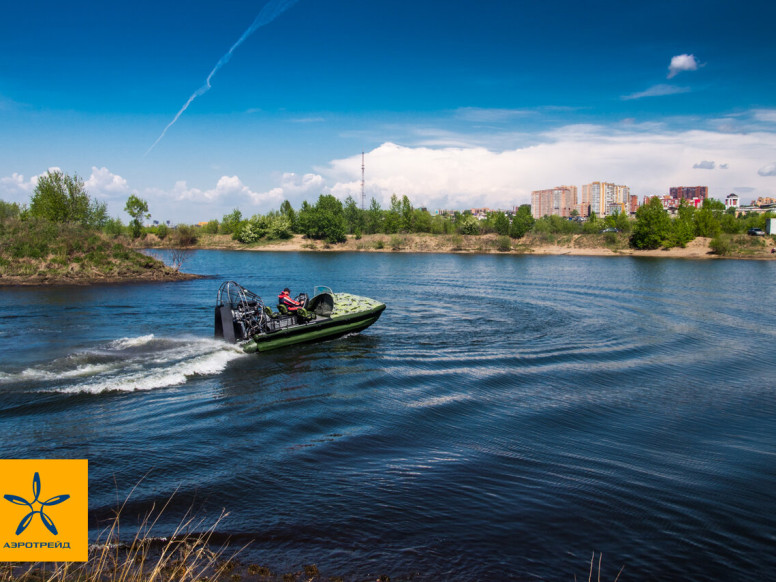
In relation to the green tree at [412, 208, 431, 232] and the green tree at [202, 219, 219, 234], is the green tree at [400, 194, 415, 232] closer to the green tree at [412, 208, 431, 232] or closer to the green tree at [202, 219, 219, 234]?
the green tree at [412, 208, 431, 232]

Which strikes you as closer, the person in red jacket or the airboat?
the airboat

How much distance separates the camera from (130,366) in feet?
52.6

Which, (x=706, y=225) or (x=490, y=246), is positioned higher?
(x=706, y=225)

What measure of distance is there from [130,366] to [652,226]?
9080cm

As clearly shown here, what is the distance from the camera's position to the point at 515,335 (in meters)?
21.7

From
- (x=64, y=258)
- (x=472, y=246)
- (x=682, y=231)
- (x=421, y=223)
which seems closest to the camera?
(x=64, y=258)

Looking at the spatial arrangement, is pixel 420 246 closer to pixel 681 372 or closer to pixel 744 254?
pixel 744 254

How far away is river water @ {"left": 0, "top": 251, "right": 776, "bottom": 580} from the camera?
688 cm

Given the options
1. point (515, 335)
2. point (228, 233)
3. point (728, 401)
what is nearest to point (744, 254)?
point (515, 335)

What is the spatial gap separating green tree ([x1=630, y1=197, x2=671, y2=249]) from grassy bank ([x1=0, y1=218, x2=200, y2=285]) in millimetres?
75886

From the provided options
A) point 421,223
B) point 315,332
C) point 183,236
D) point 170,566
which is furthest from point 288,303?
point 421,223

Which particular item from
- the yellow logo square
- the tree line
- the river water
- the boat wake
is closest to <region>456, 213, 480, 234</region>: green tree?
the tree line

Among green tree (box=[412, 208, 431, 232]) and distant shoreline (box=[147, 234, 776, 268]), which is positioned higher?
green tree (box=[412, 208, 431, 232])

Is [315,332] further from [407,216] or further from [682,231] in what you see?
[407,216]
